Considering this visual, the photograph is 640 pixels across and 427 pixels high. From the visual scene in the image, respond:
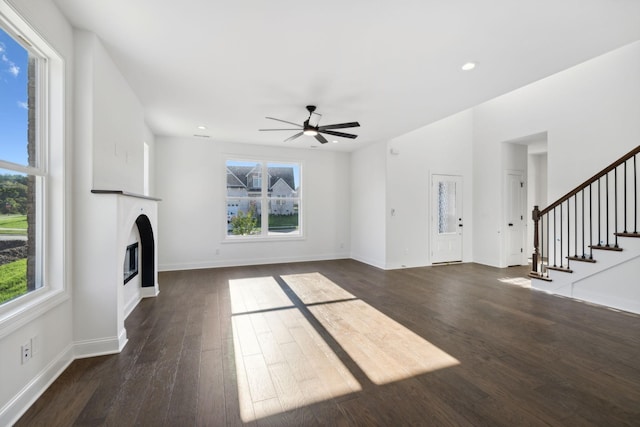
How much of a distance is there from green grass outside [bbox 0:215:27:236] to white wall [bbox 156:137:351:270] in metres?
4.11

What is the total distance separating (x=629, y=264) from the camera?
3.67 meters

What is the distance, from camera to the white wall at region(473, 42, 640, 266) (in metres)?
4.29

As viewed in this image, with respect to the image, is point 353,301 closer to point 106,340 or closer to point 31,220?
point 106,340

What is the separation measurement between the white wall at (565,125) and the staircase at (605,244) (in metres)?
0.40

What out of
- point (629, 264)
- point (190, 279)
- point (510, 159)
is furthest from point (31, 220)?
point (510, 159)

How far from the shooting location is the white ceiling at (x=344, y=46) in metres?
2.17

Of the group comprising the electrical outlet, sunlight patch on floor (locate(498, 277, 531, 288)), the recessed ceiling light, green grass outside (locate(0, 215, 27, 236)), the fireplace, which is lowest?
sunlight patch on floor (locate(498, 277, 531, 288))

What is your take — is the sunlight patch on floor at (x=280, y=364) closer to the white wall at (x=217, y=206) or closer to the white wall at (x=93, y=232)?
the white wall at (x=93, y=232)

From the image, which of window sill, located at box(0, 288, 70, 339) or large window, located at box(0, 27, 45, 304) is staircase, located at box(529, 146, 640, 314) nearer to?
window sill, located at box(0, 288, 70, 339)

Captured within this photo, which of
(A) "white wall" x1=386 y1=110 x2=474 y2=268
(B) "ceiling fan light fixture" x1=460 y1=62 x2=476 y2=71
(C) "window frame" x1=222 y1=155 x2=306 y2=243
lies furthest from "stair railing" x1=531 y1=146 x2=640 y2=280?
(C) "window frame" x1=222 y1=155 x2=306 y2=243

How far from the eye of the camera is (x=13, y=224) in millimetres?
1861

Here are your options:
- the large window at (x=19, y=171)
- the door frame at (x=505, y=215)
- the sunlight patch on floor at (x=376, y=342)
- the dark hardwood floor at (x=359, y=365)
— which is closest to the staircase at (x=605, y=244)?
the dark hardwood floor at (x=359, y=365)

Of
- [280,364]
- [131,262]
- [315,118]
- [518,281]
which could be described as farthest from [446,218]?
[131,262]

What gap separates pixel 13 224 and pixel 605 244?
680 cm
